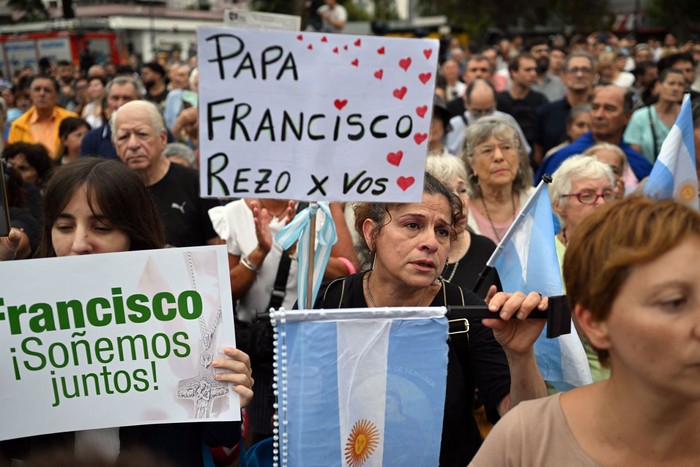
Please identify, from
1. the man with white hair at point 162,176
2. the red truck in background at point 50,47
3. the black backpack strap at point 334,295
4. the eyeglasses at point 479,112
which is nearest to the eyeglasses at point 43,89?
the man with white hair at point 162,176

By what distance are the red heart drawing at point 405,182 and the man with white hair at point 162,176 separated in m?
2.43

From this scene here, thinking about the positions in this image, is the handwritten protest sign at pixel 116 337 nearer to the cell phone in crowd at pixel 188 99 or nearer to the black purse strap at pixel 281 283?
the black purse strap at pixel 281 283

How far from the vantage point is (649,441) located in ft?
6.46

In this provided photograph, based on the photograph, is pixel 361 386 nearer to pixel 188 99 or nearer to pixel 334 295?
pixel 334 295

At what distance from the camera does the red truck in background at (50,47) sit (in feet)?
105

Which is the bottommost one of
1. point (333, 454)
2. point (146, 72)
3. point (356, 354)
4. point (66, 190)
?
point (146, 72)

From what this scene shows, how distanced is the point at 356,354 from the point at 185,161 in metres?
4.45

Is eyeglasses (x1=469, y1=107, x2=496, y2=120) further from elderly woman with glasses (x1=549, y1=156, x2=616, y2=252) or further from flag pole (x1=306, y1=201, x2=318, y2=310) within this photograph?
flag pole (x1=306, y1=201, x2=318, y2=310)

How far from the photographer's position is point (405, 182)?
298 centimetres

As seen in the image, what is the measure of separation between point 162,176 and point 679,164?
10.3 ft

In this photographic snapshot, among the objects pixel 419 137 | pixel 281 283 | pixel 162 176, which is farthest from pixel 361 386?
pixel 162 176

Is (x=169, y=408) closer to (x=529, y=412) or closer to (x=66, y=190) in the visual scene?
(x=66, y=190)

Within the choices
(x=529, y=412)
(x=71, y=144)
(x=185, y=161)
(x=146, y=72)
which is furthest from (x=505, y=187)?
(x=146, y=72)

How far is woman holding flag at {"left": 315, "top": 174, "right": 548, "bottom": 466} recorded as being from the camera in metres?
2.48
